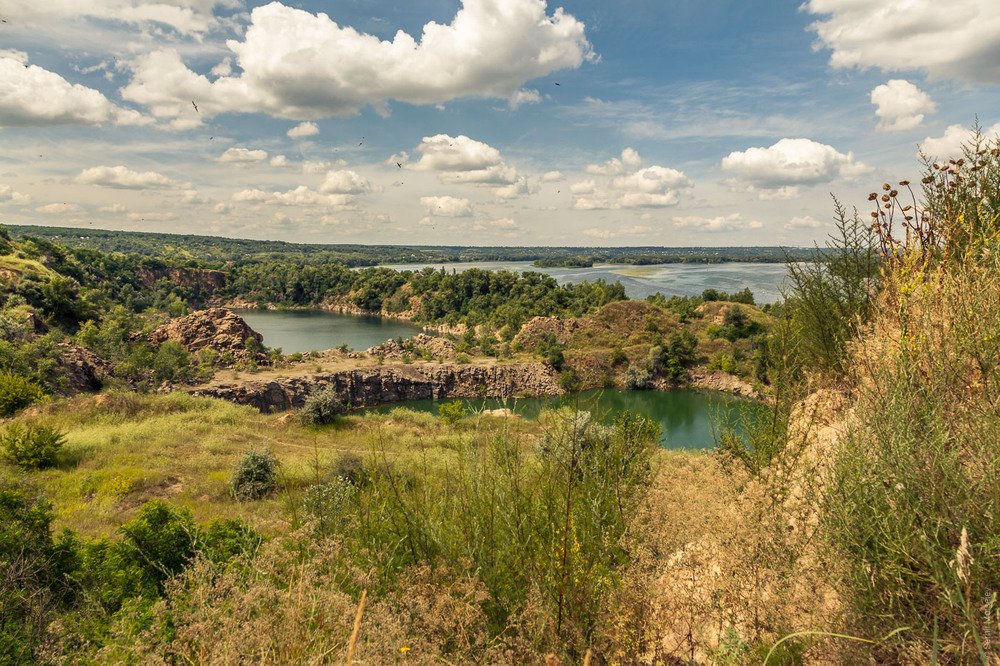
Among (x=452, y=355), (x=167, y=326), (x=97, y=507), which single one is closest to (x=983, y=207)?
(x=97, y=507)

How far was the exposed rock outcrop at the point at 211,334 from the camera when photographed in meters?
45.8

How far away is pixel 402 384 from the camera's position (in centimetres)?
4434

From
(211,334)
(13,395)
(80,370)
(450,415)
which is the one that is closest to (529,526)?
(13,395)

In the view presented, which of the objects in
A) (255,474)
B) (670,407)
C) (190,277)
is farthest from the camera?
(190,277)

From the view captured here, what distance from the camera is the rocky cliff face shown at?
3672 cm

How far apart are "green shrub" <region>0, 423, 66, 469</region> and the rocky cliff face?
25169 mm

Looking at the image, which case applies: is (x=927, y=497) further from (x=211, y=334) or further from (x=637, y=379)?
(x=211, y=334)

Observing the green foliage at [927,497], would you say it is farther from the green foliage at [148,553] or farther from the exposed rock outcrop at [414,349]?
the exposed rock outcrop at [414,349]

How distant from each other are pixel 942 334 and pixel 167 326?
58.1m

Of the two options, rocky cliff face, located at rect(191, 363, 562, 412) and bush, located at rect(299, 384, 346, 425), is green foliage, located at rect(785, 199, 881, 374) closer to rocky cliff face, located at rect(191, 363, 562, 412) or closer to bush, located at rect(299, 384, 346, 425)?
bush, located at rect(299, 384, 346, 425)

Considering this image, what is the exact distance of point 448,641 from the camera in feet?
7.68

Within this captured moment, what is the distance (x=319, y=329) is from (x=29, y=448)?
239ft

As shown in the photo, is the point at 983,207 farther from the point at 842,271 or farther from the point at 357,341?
the point at 357,341

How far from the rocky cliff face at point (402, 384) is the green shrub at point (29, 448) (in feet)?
82.6
